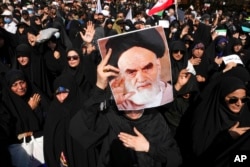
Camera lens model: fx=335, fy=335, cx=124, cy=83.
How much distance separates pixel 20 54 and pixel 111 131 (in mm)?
2842

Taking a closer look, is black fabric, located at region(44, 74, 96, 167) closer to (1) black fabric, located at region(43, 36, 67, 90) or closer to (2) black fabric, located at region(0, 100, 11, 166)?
(2) black fabric, located at region(0, 100, 11, 166)

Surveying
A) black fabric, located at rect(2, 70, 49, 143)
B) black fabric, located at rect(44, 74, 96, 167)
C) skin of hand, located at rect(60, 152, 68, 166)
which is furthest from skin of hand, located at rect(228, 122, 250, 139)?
black fabric, located at rect(2, 70, 49, 143)

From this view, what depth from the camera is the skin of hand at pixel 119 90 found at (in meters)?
2.05

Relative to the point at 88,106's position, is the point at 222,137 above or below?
below

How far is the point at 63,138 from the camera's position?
2.90m

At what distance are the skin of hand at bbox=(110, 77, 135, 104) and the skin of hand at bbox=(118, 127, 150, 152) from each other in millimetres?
221

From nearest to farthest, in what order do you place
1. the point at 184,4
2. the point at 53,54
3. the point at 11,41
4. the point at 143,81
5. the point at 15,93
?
the point at 143,81
the point at 15,93
the point at 53,54
the point at 11,41
the point at 184,4

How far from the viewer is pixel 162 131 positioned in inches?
88.5

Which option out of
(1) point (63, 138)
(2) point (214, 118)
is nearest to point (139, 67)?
(2) point (214, 118)

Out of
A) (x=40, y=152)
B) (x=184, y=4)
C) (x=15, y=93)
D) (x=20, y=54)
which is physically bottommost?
(x=40, y=152)

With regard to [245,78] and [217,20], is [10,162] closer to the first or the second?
[245,78]

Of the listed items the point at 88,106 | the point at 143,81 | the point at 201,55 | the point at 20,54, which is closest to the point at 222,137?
the point at 143,81

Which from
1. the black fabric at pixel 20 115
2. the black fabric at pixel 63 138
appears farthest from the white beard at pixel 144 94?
the black fabric at pixel 20 115

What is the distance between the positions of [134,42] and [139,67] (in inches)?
6.1
